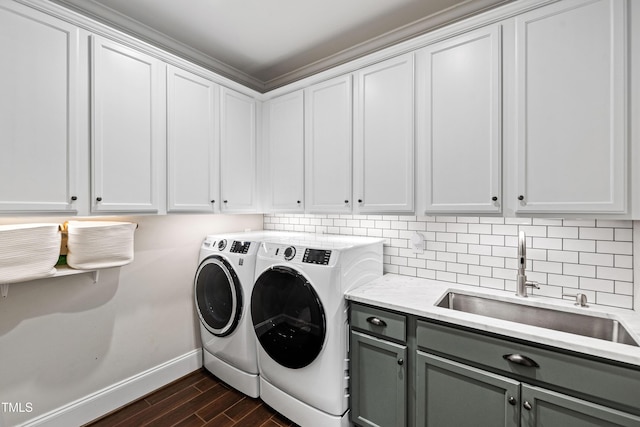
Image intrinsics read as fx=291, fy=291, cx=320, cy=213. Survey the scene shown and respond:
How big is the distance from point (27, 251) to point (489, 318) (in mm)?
2378

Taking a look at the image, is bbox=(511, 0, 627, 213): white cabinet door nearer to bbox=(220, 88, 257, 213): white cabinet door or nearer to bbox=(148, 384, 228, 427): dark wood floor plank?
bbox=(220, 88, 257, 213): white cabinet door

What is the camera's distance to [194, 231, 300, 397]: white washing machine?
7.21ft

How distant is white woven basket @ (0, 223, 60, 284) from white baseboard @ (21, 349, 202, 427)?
100cm

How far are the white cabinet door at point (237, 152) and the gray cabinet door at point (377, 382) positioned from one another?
4.72 feet

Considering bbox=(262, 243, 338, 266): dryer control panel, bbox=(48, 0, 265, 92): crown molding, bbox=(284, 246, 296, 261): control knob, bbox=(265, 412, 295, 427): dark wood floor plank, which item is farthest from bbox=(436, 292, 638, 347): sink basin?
bbox=(48, 0, 265, 92): crown molding

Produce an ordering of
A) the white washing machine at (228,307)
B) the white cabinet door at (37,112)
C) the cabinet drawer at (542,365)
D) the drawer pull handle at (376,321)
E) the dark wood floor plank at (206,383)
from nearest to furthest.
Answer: the cabinet drawer at (542,365) < the white cabinet door at (37,112) < the drawer pull handle at (376,321) < the white washing machine at (228,307) < the dark wood floor plank at (206,383)

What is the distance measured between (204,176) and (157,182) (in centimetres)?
36

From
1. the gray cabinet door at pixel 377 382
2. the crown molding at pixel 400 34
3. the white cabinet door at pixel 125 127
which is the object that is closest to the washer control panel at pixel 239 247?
the white cabinet door at pixel 125 127

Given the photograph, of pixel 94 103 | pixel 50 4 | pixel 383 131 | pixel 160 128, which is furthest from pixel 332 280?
pixel 50 4

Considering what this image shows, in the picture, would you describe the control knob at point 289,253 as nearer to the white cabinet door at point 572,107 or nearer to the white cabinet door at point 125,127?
the white cabinet door at point 125,127

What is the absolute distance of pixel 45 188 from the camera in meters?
1.52

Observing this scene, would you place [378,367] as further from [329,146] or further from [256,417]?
[329,146]

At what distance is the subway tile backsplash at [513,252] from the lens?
61.4 inches

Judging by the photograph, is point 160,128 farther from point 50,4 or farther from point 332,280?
point 332,280
